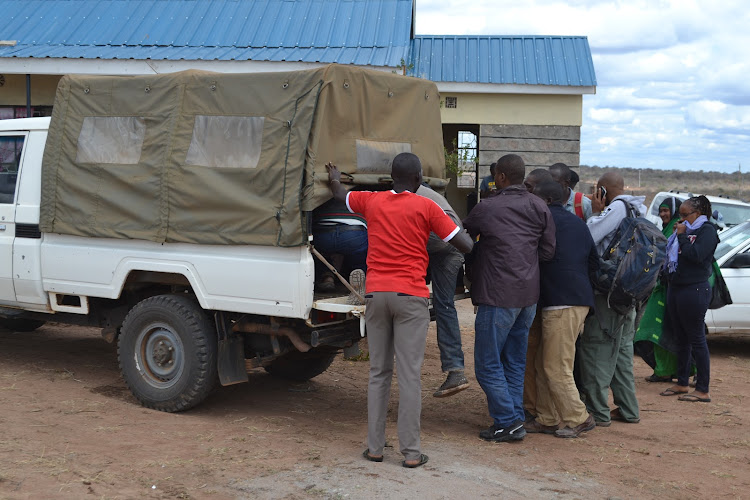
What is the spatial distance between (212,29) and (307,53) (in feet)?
6.74

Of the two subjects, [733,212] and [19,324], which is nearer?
[19,324]

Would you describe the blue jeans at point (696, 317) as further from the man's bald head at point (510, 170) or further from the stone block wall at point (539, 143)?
the stone block wall at point (539, 143)

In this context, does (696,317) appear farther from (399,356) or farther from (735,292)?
(399,356)

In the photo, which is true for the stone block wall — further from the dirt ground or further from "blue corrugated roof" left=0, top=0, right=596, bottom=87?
the dirt ground

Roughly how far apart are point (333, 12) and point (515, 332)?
10095 mm

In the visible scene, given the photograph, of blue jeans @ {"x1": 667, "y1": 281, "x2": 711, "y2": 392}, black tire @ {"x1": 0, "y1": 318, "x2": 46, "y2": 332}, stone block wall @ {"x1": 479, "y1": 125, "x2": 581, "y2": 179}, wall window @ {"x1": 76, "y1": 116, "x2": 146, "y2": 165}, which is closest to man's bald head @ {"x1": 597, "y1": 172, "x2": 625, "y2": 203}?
blue jeans @ {"x1": 667, "y1": 281, "x2": 711, "y2": 392}

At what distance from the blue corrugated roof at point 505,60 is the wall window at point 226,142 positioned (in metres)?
9.77

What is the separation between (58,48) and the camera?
524 inches

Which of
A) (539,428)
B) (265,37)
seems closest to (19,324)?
(539,428)

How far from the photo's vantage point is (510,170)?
6172 mm

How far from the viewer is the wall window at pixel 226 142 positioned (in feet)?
20.2

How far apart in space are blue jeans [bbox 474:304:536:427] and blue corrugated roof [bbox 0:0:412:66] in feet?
23.0

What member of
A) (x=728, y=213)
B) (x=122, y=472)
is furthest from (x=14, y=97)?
(x=728, y=213)

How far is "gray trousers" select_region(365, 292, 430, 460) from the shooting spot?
543 centimetres
